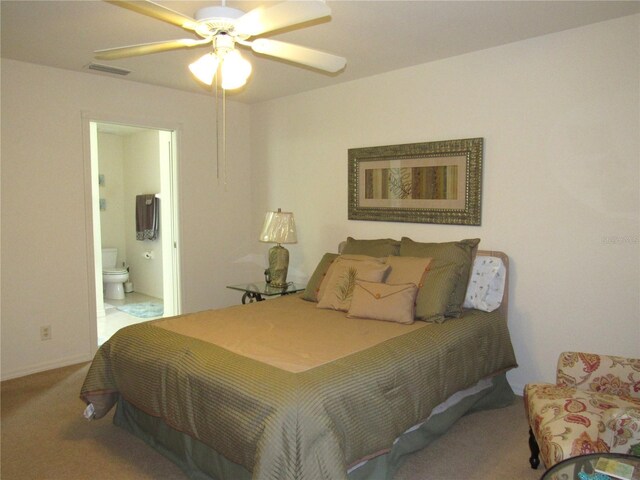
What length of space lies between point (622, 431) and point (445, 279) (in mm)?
1338

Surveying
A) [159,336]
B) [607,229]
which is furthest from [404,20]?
[159,336]

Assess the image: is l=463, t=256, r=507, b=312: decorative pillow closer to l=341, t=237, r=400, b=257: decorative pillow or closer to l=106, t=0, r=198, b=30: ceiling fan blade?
l=341, t=237, r=400, b=257: decorative pillow

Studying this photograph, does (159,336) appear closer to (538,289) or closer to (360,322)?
(360,322)

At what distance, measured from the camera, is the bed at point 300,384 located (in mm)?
1819

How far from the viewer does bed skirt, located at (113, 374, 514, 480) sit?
2.10 metres

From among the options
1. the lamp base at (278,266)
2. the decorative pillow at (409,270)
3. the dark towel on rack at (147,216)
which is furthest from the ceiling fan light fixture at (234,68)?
the dark towel on rack at (147,216)

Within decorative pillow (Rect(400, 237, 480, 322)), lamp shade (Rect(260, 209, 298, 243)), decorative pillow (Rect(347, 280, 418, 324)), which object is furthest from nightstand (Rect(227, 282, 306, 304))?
decorative pillow (Rect(400, 237, 480, 322))

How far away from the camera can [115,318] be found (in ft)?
17.6

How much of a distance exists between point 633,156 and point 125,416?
3361 mm

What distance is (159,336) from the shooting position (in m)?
2.56

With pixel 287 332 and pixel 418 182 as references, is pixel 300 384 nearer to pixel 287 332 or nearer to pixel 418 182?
pixel 287 332

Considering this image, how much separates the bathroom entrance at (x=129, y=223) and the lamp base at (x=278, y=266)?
181cm

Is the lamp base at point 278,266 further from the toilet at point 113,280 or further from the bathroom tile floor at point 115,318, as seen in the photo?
the toilet at point 113,280

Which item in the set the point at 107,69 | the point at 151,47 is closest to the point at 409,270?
the point at 151,47
